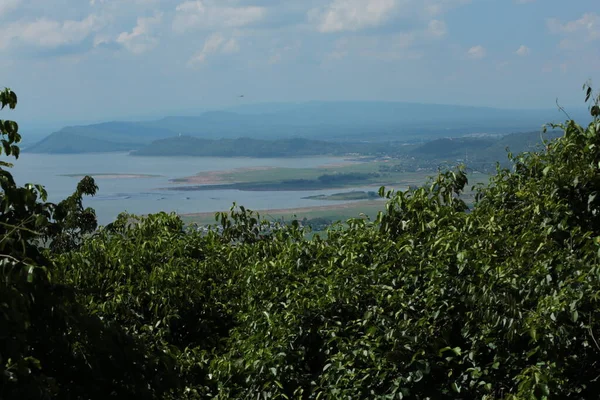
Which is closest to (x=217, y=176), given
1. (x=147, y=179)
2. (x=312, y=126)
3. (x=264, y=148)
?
(x=147, y=179)

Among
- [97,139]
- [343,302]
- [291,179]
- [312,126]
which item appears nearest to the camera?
[343,302]

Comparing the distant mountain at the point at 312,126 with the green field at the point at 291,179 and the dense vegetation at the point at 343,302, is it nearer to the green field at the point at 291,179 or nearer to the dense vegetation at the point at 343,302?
the green field at the point at 291,179

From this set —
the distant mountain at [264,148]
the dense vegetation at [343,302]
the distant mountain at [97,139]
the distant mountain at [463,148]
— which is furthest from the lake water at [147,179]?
the dense vegetation at [343,302]

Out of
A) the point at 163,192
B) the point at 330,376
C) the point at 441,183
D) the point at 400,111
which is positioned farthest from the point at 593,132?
the point at 400,111

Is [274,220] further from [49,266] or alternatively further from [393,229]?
[49,266]

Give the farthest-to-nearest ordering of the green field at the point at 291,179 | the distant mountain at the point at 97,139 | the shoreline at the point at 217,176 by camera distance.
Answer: the distant mountain at the point at 97,139
the shoreline at the point at 217,176
the green field at the point at 291,179

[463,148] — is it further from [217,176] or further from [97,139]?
[97,139]
